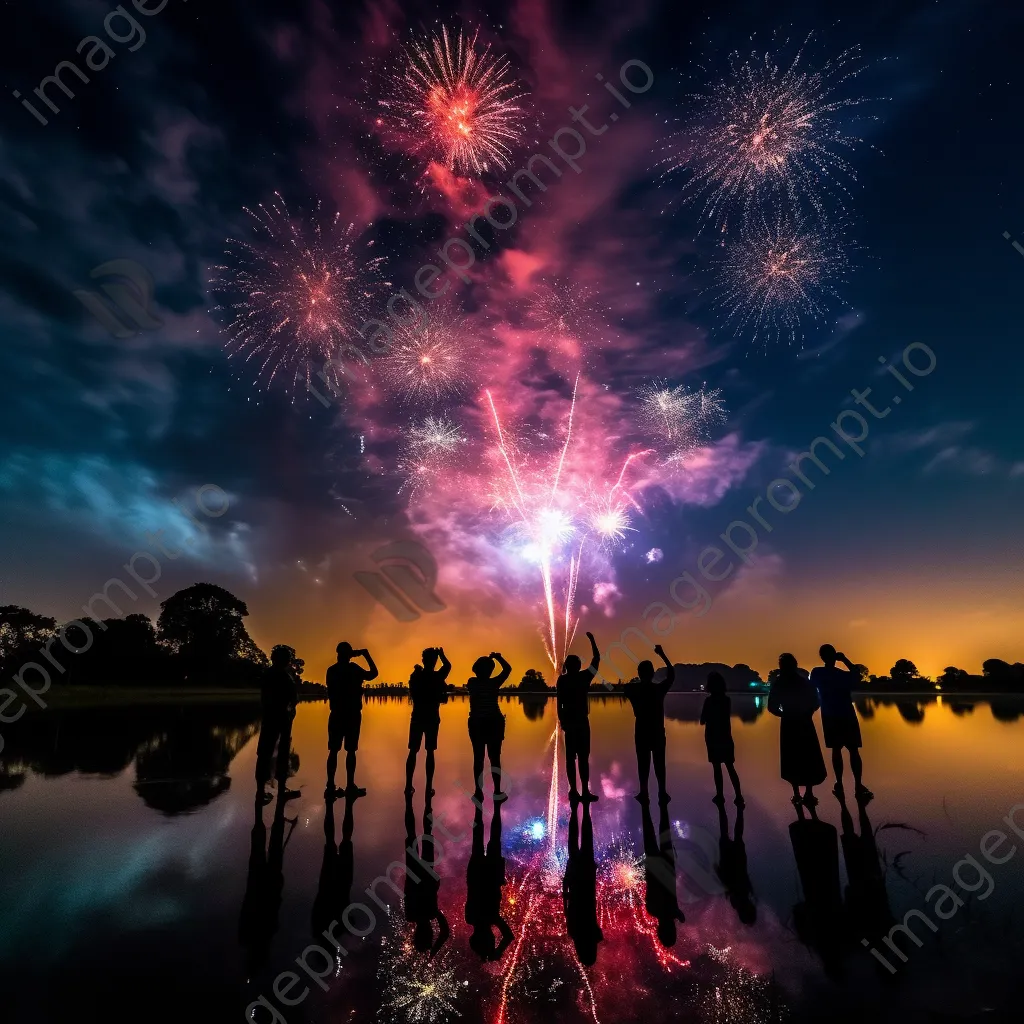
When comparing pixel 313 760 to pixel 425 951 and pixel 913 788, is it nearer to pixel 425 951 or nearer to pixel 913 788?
pixel 425 951

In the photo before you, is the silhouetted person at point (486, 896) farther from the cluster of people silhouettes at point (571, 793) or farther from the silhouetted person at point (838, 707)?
the silhouetted person at point (838, 707)

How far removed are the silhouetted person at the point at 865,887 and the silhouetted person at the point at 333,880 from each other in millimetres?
4263

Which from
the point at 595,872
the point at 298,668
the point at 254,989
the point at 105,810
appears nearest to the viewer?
the point at 254,989

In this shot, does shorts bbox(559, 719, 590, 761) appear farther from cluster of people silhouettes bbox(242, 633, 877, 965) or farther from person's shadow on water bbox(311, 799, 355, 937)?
person's shadow on water bbox(311, 799, 355, 937)

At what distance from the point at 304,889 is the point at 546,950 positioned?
105 inches

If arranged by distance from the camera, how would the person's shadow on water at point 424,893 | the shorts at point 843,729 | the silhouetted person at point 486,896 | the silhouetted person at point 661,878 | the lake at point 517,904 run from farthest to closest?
the shorts at point 843,729, the silhouetted person at point 661,878, the person's shadow on water at point 424,893, the silhouetted person at point 486,896, the lake at point 517,904

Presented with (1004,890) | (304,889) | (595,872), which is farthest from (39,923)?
(1004,890)

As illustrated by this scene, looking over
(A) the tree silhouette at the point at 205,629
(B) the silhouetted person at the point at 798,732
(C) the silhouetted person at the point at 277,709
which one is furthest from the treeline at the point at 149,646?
(B) the silhouetted person at the point at 798,732

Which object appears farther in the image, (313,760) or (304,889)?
(313,760)

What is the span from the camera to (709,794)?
31.8ft

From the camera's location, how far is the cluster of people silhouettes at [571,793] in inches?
189

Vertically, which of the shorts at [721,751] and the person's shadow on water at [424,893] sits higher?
the shorts at [721,751]

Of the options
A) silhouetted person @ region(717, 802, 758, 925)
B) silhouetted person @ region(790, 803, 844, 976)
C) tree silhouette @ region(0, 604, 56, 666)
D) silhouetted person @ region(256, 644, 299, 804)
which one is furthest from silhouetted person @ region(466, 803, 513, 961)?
tree silhouette @ region(0, 604, 56, 666)

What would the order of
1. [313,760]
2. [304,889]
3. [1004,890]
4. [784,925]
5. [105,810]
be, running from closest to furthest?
[784,925]
[1004,890]
[304,889]
[105,810]
[313,760]
